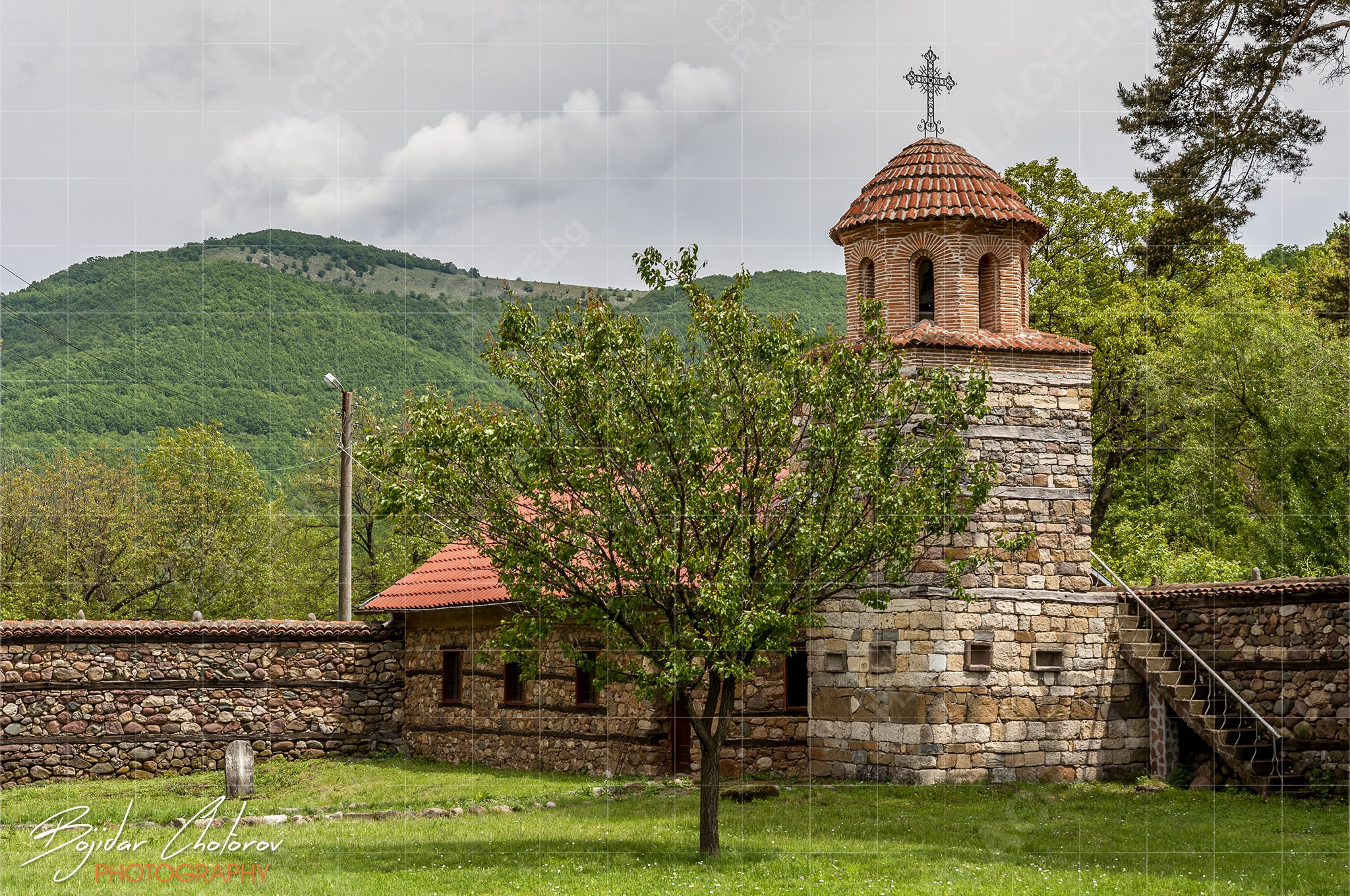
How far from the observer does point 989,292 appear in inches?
695

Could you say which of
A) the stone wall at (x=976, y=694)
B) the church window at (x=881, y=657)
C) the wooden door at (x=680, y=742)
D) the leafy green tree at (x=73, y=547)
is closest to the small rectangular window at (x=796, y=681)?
the stone wall at (x=976, y=694)

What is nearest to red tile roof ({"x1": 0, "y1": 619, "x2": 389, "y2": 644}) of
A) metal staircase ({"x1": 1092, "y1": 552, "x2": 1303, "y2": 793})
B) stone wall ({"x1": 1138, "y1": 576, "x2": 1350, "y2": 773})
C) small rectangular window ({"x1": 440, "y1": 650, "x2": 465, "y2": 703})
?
small rectangular window ({"x1": 440, "y1": 650, "x2": 465, "y2": 703})

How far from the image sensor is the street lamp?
2297 centimetres

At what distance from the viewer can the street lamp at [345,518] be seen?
75.4ft

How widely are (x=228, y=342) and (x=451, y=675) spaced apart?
1200 inches

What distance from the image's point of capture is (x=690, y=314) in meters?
11.9

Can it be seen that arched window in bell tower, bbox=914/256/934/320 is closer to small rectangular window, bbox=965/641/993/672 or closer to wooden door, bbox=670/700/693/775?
small rectangular window, bbox=965/641/993/672

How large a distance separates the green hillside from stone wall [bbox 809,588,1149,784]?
18.0 m

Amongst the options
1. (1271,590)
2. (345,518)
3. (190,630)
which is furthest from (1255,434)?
(190,630)

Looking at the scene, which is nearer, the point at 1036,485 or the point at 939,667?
the point at 939,667

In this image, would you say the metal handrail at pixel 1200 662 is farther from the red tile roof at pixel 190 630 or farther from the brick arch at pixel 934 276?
the red tile roof at pixel 190 630

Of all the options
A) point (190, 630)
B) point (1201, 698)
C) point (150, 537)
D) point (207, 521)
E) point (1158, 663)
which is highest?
point (207, 521)

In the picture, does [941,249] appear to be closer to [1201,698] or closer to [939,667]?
[939,667]

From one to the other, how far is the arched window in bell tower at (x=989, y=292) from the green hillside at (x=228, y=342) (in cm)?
1598
